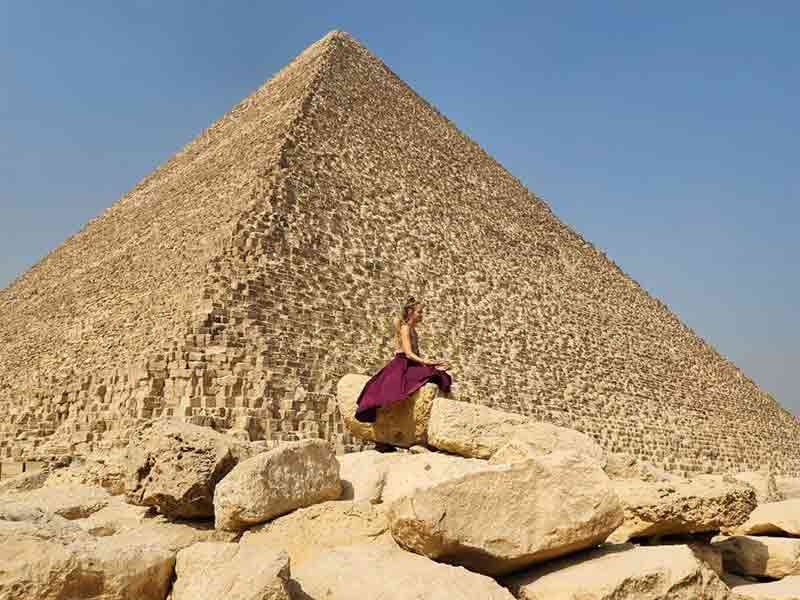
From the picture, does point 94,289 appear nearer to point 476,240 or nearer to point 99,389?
point 99,389

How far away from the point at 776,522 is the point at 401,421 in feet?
8.69

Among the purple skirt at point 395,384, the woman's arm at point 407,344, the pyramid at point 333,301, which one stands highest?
the pyramid at point 333,301

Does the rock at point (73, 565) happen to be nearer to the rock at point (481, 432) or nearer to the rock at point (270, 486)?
the rock at point (270, 486)

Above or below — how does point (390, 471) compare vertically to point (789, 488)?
above

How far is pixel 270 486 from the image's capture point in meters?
4.20

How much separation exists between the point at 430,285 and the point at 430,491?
18.6 meters

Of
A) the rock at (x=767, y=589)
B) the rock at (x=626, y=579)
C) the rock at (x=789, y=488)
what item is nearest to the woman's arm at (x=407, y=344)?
the rock at (x=626, y=579)

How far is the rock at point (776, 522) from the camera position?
5.62m

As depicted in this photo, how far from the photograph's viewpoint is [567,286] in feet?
95.5

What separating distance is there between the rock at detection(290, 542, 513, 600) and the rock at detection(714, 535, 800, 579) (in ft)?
7.05

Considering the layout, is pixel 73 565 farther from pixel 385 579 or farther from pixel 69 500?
pixel 69 500

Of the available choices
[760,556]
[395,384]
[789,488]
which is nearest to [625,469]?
[760,556]

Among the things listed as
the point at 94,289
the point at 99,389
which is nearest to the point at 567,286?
the point at 94,289

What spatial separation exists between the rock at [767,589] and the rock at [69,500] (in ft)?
11.7
